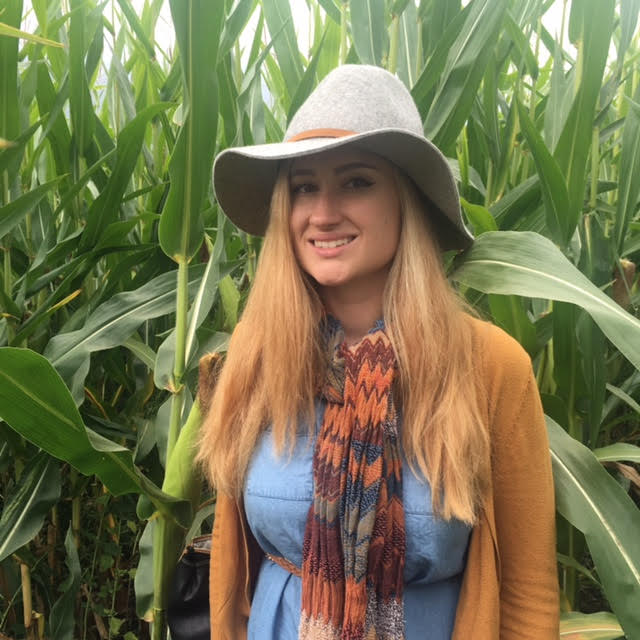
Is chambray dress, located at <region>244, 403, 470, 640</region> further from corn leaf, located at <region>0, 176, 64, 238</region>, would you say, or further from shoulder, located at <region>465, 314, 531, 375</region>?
corn leaf, located at <region>0, 176, 64, 238</region>

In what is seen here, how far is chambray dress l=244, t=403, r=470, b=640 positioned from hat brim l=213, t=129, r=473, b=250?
255 mm

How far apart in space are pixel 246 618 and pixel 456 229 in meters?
0.57

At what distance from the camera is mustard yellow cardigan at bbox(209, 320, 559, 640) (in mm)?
624

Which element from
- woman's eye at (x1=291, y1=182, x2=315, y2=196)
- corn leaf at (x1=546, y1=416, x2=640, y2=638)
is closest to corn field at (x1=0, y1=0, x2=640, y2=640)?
corn leaf at (x1=546, y1=416, x2=640, y2=638)

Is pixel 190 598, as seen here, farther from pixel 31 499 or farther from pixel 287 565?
pixel 31 499

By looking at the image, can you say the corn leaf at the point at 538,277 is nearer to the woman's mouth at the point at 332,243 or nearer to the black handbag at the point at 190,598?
the woman's mouth at the point at 332,243

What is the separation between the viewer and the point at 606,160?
1179 millimetres

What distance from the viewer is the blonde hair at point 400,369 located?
0.60 meters

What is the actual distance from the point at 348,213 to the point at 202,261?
Result: 0.49 meters

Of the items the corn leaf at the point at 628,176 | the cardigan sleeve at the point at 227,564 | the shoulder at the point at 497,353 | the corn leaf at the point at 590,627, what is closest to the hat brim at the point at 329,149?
the shoulder at the point at 497,353

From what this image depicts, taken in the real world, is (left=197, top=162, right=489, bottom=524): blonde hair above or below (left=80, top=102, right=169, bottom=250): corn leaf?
below

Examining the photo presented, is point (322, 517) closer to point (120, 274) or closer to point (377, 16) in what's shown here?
point (120, 274)

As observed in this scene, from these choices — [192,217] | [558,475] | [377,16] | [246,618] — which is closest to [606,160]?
[377,16]

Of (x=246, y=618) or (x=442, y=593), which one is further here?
(x=246, y=618)
